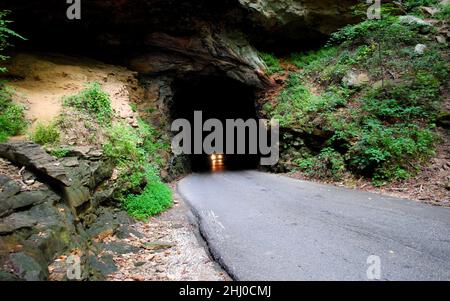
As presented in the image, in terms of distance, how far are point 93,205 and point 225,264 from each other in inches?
129

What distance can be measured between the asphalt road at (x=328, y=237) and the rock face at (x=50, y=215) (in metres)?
2.11

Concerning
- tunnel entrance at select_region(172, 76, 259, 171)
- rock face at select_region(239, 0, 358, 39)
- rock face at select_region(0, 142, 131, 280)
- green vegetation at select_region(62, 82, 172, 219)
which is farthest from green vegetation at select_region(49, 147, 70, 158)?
rock face at select_region(239, 0, 358, 39)

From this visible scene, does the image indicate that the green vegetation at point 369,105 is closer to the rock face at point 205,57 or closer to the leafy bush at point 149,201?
the rock face at point 205,57

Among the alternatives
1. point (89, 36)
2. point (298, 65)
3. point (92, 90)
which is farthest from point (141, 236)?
point (298, 65)

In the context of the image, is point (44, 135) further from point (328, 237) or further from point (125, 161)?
point (328, 237)

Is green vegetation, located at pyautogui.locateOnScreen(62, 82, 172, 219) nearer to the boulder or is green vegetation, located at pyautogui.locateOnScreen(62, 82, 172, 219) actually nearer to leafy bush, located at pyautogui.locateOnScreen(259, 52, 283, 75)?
the boulder

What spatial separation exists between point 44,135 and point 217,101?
60.5 feet

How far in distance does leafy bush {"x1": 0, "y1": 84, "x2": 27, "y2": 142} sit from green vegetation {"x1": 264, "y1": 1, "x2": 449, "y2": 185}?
9814 millimetres

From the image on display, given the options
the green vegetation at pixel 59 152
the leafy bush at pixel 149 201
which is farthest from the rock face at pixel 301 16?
the green vegetation at pixel 59 152

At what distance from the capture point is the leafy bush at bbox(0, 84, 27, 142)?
20.1 ft

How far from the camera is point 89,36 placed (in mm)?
12859

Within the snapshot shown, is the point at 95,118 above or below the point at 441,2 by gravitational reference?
below

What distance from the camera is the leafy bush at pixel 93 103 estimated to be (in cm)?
806
